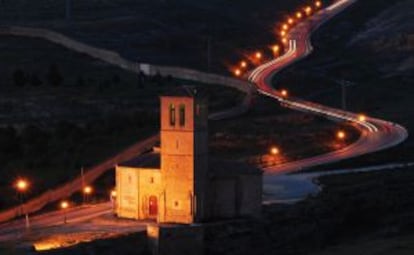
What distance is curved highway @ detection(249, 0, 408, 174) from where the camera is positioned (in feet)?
297

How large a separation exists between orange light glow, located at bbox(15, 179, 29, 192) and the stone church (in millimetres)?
5041

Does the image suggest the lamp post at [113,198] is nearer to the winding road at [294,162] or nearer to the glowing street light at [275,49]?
the winding road at [294,162]

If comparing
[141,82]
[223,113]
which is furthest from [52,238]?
[141,82]

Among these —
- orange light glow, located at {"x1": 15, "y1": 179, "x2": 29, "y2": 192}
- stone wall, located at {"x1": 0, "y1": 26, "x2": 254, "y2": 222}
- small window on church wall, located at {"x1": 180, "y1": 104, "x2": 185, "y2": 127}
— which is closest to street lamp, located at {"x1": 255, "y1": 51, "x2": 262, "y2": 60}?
stone wall, located at {"x1": 0, "y1": 26, "x2": 254, "y2": 222}

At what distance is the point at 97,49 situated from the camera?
138875 millimetres

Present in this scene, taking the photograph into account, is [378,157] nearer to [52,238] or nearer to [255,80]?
[52,238]

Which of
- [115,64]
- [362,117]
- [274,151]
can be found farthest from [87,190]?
[115,64]

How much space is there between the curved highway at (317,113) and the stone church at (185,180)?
13116 millimetres

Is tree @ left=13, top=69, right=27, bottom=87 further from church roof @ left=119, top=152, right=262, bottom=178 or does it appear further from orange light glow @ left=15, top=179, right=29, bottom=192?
church roof @ left=119, top=152, right=262, bottom=178

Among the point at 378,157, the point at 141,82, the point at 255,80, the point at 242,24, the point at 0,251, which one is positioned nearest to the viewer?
the point at 0,251

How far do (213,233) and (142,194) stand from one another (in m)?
4.90

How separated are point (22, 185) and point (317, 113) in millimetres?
42849

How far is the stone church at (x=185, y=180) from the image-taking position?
229 feet

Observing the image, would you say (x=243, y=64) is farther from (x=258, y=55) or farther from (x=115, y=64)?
(x=115, y=64)
